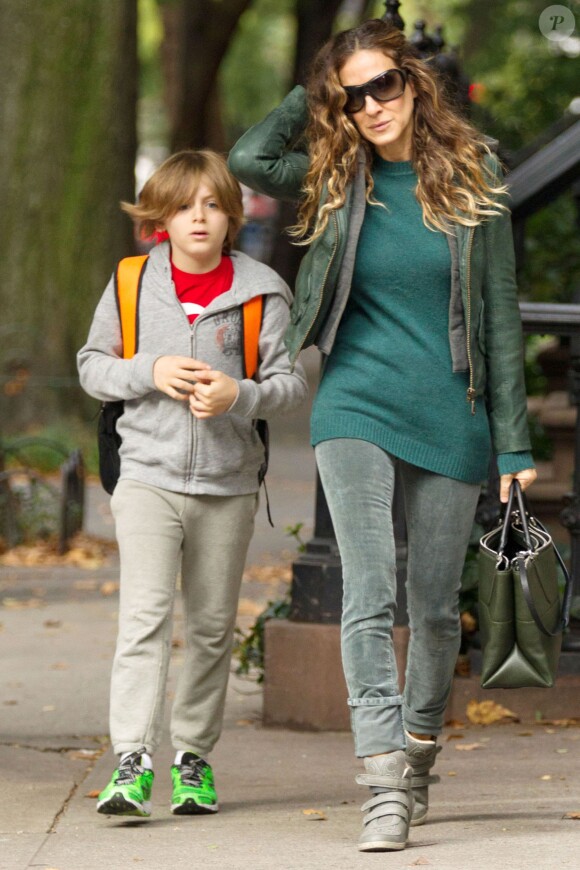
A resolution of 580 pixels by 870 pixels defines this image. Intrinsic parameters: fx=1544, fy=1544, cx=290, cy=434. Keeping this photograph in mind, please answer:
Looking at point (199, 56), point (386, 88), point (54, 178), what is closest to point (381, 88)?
point (386, 88)

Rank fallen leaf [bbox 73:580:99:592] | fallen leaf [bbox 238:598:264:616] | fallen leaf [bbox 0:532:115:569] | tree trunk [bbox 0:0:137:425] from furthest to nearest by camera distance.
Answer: tree trunk [bbox 0:0:137:425], fallen leaf [bbox 0:532:115:569], fallen leaf [bbox 73:580:99:592], fallen leaf [bbox 238:598:264:616]

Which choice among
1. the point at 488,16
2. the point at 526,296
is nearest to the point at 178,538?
the point at 526,296

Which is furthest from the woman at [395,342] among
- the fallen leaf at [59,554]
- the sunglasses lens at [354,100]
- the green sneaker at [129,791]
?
the fallen leaf at [59,554]

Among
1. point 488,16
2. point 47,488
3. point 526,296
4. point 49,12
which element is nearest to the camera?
point 47,488

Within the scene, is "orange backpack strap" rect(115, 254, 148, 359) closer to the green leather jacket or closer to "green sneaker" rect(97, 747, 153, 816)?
the green leather jacket

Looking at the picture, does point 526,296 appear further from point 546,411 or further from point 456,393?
point 456,393

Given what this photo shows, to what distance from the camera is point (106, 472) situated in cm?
427

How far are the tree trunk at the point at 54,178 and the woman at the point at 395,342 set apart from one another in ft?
28.8

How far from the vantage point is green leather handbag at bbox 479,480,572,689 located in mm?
3734

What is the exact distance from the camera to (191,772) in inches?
168

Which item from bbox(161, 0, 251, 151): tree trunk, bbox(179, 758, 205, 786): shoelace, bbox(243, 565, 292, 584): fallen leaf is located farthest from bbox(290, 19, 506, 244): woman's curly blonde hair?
bbox(161, 0, 251, 151): tree trunk

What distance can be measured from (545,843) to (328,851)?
527mm

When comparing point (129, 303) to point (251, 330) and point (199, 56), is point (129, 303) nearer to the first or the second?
point (251, 330)

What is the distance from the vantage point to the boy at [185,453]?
4.10 meters
